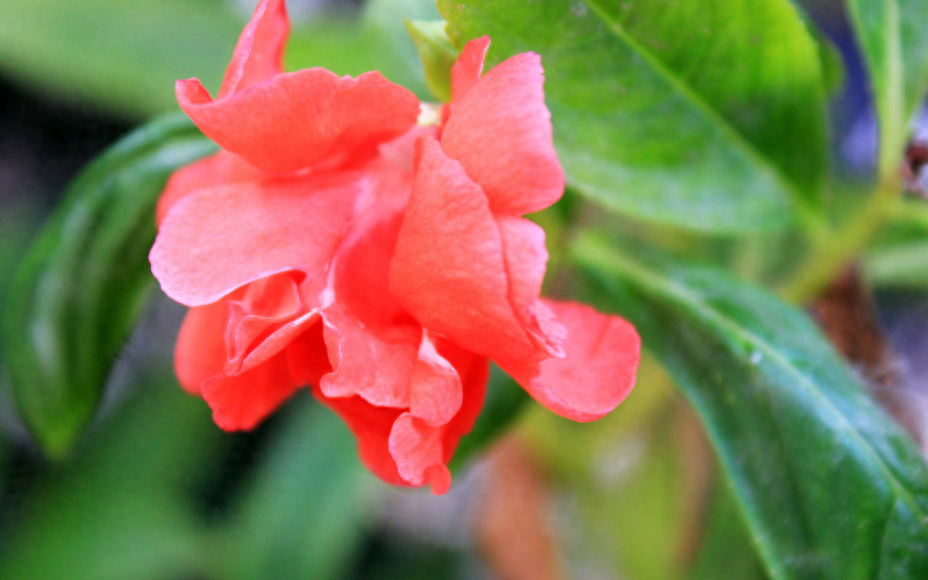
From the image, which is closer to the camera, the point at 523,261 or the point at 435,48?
the point at 523,261

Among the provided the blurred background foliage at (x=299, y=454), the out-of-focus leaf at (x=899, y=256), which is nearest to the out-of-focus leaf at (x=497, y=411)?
the blurred background foliage at (x=299, y=454)

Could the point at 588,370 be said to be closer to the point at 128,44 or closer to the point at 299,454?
the point at 299,454

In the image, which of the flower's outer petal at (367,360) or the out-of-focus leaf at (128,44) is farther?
the out-of-focus leaf at (128,44)

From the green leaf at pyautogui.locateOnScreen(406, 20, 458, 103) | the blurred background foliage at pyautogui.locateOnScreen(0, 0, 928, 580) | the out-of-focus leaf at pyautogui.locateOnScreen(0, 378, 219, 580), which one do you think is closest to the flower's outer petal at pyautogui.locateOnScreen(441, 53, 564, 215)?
the green leaf at pyautogui.locateOnScreen(406, 20, 458, 103)

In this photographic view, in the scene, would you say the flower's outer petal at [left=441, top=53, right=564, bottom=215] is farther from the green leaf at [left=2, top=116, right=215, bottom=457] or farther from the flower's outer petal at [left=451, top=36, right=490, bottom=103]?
the green leaf at [left=2, top=116, right=215, bottom=457]

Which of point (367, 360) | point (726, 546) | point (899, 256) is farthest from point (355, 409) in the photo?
point (899, 256)

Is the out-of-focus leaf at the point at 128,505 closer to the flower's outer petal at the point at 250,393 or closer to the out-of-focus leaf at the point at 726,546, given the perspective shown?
the out-of-focus leaf at the point at 726,546
